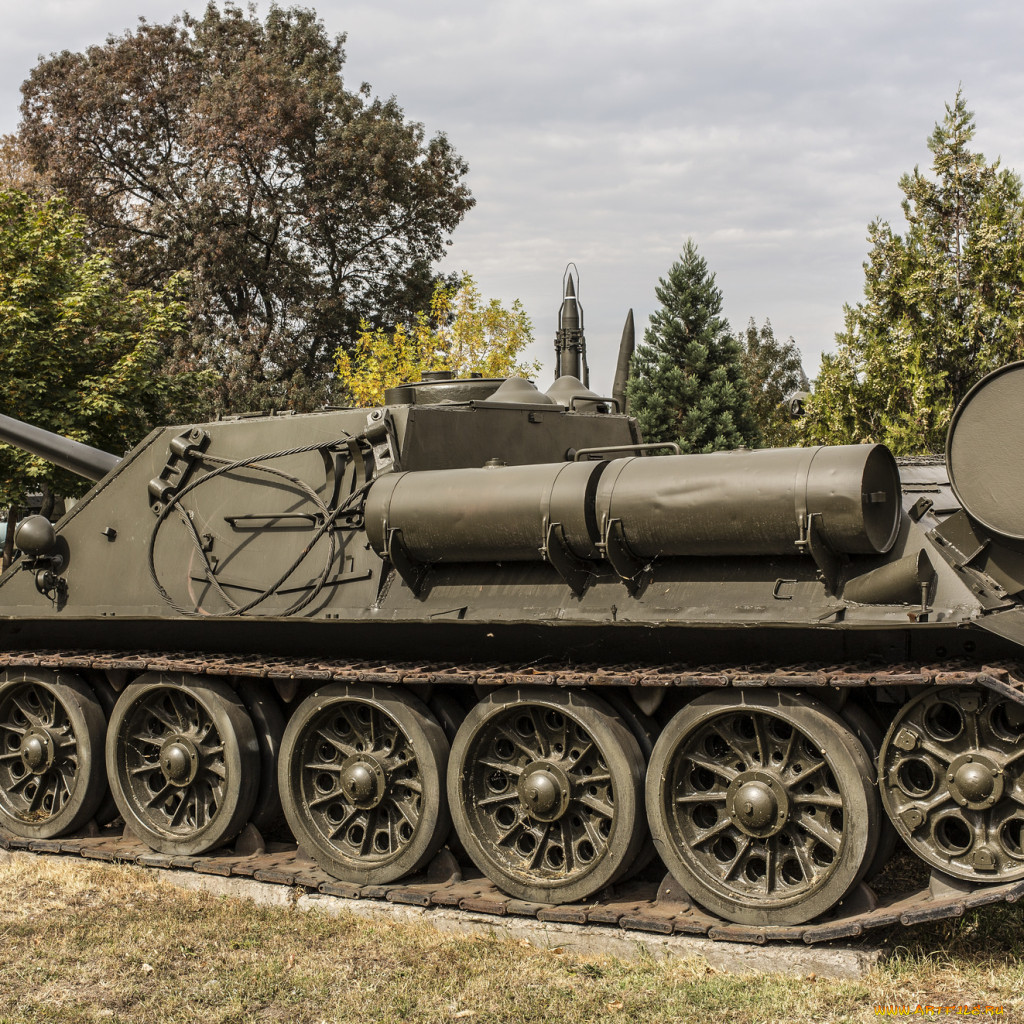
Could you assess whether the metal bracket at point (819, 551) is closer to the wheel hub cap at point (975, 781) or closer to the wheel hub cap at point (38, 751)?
the wheel hub cap at point (975, 781)

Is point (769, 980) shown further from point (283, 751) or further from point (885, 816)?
point (283, 751)

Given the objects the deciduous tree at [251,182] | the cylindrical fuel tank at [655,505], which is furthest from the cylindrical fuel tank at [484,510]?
the deciduous tree at [251,182]

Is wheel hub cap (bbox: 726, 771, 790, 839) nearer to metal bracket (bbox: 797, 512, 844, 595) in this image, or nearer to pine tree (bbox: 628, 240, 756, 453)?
metal bracket (bbox: 797, 512, 844, 595)

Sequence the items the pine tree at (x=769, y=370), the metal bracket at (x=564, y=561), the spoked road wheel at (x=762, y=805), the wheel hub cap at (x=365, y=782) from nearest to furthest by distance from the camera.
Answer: the spoked road wheel at (x=762, y=805)
the metal bracket at (x=564, y=561)
the wheel hub cap at (x=365, y=782)
the pine tree at (x=769, y=370)

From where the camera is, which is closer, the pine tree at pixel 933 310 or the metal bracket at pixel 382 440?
the metal bracket at pixel 382 440

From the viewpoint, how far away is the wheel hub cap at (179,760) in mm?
8562

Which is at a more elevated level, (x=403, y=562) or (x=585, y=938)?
(x=403, y=562)

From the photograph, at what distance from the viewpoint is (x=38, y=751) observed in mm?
9297

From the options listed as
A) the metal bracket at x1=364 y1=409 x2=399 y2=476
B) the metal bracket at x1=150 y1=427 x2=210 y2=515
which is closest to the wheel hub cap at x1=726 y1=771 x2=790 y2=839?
the metal bracket at x1=364 y1=409 x2=399 y2=476

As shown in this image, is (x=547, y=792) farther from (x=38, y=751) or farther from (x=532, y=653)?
(x=38, y=751)

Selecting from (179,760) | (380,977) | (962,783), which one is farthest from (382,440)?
(962,783)

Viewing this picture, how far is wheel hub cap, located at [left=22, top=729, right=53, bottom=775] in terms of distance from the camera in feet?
30.5

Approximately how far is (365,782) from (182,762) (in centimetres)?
157

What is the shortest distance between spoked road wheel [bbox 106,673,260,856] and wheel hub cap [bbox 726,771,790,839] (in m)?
3.54
